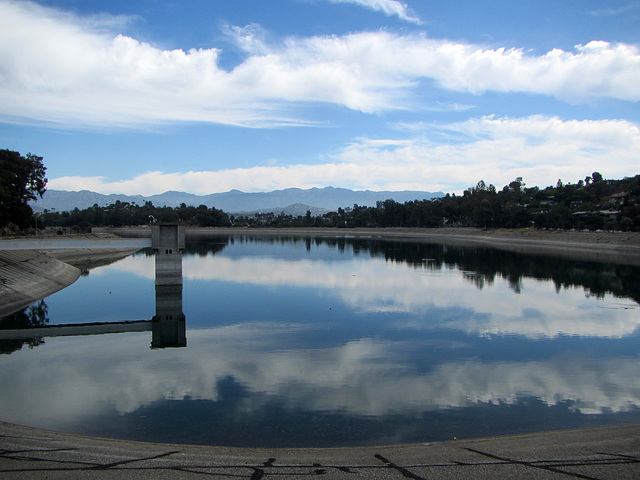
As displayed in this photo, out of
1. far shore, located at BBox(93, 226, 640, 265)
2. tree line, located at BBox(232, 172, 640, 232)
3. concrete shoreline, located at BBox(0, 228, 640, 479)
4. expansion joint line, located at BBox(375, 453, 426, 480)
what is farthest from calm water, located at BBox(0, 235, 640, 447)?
tree line, located at BBox(232, 172, 640, 232)

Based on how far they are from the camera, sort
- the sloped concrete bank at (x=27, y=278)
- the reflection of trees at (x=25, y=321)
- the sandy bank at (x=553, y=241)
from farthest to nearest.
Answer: the sandy bank at (x=553, y=241)
the sloped concrete bank at (x=27, y=278)
the reflection of trees at (x=25, y=321)

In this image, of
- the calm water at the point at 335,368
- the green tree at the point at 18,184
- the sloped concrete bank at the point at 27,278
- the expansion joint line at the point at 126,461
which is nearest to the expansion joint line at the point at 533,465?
the calm water at the point at 335,368

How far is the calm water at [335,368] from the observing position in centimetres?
1116

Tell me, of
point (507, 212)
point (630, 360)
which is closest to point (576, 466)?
point (630, 360)

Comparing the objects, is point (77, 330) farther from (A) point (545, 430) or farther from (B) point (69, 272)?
(B) point (69, 272)

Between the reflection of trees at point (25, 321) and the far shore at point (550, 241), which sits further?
the far shore at point (550, 241)

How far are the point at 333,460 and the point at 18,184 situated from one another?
145 feet

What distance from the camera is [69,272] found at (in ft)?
136

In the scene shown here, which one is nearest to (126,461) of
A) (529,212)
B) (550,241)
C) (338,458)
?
(338,458)

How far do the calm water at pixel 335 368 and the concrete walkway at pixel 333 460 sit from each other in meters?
1.18

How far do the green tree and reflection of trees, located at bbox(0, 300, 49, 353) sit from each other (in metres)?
16.2

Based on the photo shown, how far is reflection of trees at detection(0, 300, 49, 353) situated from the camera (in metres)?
18.8

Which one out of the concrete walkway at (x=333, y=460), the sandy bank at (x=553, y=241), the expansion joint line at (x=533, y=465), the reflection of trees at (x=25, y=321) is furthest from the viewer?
the sandy bank at (x=553, y=241)

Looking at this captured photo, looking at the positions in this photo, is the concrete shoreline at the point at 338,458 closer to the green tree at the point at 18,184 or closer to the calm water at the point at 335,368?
the calm water at the point at 335,368
